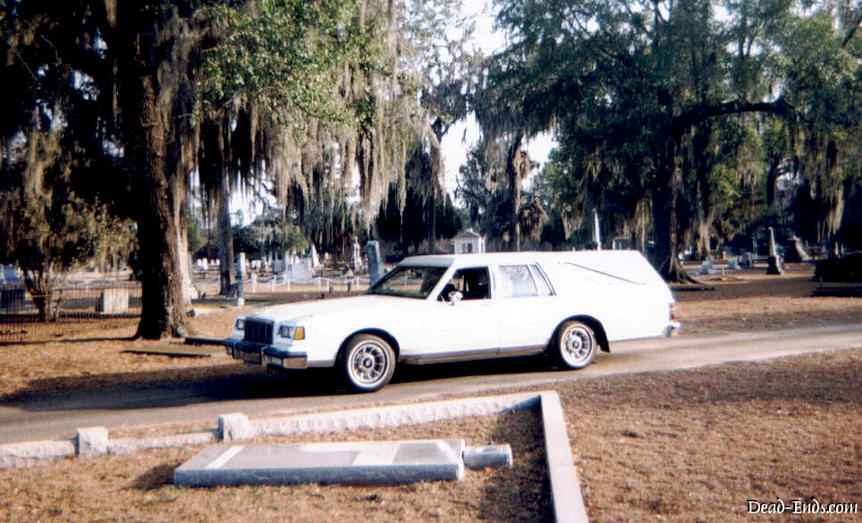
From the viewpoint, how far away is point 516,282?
33.2 ft

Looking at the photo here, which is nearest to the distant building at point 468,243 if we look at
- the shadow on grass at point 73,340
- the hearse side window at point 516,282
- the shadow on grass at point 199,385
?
the shadow on grass at point 73,340

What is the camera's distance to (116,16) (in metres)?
13.6

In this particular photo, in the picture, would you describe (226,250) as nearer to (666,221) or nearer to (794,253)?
(666,221)

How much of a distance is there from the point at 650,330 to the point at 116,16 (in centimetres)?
1074

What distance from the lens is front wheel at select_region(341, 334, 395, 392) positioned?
878 cm

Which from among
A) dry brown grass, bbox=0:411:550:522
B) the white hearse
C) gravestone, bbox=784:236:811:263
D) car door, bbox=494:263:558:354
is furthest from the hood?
gravestone, bbox=784:236:811:263

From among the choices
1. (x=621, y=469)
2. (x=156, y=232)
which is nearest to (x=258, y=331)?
(x=621, y=469)

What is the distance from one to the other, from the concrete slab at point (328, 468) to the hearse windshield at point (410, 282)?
432cm

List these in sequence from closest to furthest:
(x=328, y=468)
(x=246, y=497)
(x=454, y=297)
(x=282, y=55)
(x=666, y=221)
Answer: (x=246, y=497)
(x=328, y=468)
(x=454, y=297)
(x=282, y=55)
(x=666, y=221)

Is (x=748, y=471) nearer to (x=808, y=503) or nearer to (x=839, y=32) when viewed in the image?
(x=808, y=503)

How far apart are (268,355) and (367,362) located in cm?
115

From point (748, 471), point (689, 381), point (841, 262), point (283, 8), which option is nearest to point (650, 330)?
point (689, 381)

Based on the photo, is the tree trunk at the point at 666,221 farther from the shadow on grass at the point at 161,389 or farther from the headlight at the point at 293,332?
the headlight at the point at 293,332

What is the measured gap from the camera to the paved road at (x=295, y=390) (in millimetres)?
8070
